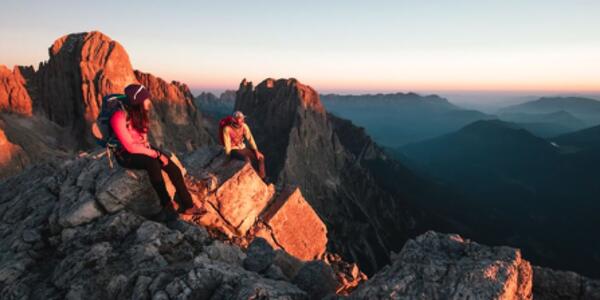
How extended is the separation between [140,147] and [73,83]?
108313mm

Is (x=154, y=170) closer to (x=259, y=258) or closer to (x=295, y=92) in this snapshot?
(x=259, y=258)

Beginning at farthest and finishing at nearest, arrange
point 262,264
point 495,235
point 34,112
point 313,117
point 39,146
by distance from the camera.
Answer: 1. point 495,235
2. point 313,117
3. point 34,112
4. point 39,146
5. point 262,264

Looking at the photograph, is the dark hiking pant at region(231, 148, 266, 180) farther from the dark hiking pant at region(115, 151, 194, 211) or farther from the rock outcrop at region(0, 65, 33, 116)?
the rock outcrop at region(0, 65, 33, 116)

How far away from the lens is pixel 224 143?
16.7 metres

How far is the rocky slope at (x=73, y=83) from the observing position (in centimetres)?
8712

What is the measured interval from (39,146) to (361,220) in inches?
5203

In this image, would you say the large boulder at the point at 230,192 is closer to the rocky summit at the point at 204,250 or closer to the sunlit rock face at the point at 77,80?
the rocky summit at the point at 204,250

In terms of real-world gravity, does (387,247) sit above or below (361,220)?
below

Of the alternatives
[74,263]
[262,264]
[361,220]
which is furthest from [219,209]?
[361,220]

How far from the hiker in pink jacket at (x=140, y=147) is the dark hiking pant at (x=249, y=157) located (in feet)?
17.3

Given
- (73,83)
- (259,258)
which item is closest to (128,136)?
(259,258)

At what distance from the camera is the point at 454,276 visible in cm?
693

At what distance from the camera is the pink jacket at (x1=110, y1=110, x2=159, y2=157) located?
9352 mm

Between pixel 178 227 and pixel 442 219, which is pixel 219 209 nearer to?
pixel 178 227
